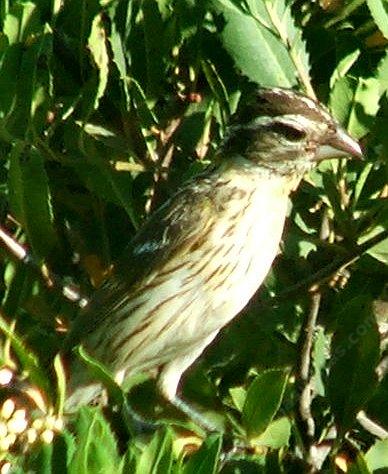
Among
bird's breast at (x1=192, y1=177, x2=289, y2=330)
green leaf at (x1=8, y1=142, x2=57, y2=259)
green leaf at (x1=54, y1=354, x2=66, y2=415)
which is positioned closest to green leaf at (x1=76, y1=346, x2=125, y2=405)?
green leaf at (x1=54, y1=354, x2=66, y2=415)

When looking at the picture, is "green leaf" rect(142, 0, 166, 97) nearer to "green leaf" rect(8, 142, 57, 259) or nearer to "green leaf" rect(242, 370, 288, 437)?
"green leaf" rect(8, 142, 57, 259)

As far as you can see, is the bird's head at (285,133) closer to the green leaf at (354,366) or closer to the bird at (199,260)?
the bird at (199,260)

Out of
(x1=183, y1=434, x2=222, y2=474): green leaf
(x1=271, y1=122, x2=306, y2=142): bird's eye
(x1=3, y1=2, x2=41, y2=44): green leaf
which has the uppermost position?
(x1=3, y1=2, x2=41, y2=44): green leaf

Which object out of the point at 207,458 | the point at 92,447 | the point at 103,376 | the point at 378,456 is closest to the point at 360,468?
the point at 378,456

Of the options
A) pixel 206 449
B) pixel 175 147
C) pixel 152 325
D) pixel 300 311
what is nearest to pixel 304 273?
pixel 300 311

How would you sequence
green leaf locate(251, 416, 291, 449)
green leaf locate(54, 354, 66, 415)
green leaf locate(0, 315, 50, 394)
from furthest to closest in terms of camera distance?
green leaf locate(251, 416, 291, 449) → green leaf locate(0, 315, 50, 394) → green leaf locate(54, 354, 66, 415)

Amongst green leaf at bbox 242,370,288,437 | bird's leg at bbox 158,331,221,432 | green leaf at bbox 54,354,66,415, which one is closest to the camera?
green leaf at bbox 54,354,66,415

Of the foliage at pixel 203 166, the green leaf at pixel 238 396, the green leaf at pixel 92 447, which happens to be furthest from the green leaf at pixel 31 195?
the green leaf at pixel 92 447

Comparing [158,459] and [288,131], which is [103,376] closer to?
[158,459]
